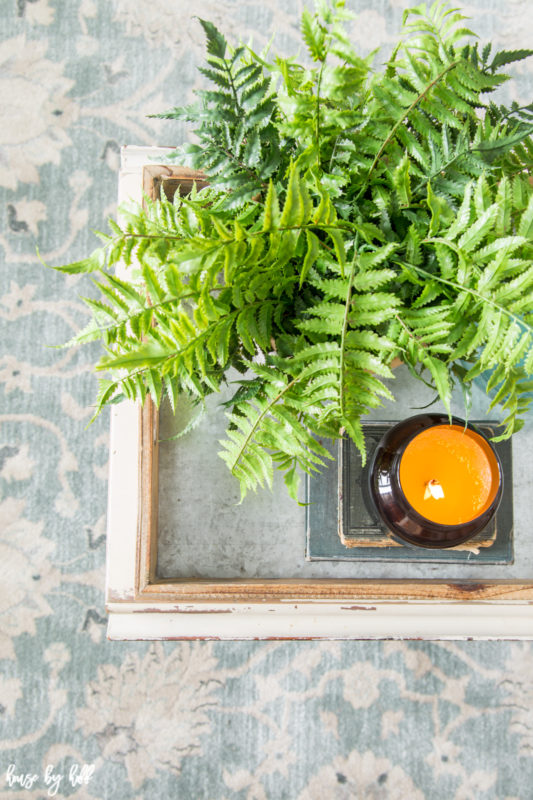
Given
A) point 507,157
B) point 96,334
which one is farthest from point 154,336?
point 507,157

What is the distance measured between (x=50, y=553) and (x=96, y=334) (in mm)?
A: 812

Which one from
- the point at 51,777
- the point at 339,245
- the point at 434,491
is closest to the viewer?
the point at 339,245

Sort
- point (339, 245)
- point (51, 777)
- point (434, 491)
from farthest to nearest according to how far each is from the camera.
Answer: point (51, 777), point (434, 491), point (339, 245)

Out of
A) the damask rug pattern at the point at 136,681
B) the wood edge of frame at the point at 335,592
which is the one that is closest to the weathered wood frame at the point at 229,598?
the wood edge of frame at the point at 335,592

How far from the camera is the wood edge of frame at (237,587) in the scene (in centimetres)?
Answer: 69

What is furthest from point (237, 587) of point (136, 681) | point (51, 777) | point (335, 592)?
point (51, 777)

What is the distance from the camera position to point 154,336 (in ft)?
1.65

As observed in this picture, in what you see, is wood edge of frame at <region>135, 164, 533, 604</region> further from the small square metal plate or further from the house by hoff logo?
the house by hoff logo

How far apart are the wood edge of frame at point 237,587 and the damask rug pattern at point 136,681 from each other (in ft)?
1.63

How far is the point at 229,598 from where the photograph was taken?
0.69 meters

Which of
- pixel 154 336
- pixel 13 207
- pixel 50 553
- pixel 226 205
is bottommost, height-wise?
pixel 50 553

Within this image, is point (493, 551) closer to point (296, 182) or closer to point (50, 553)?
point (296, 182)

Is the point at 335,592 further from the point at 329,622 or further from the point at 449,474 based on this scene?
the point at 449,474

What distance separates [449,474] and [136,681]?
2.81ft
